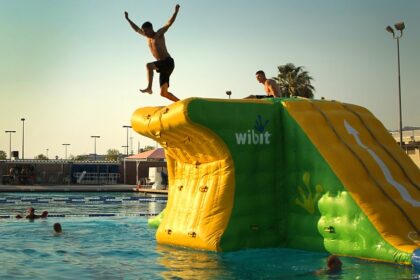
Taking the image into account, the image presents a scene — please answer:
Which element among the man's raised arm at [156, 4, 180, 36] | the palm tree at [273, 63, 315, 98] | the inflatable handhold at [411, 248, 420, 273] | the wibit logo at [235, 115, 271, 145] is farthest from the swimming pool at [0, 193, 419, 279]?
the palm tree at [273, 63, 315, 98]

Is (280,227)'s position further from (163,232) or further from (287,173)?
(163,232)

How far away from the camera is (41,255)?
1041 centimetres

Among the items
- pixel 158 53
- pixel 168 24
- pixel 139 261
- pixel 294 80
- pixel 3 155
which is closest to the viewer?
pixel 139 261

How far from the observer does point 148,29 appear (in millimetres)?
10469

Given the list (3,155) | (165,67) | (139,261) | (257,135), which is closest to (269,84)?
(257,135)

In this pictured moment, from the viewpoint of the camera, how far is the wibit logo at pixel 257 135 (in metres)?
10.5

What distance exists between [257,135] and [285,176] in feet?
3.18

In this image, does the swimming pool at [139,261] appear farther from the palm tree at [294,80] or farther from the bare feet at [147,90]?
the palm tree at [294,80]

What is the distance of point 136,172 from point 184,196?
1509 inches

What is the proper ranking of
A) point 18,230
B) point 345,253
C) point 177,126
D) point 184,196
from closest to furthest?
point 345,253
point 177,126
point 184,196
point 18,230

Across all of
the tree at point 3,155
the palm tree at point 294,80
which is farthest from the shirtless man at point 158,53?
the tree at point 3,155

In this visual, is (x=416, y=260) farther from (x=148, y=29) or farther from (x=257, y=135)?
(x=148, y=29)

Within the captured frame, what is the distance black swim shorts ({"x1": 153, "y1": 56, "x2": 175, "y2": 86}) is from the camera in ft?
34.8

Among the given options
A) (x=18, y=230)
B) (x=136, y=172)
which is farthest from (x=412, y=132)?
(x=18, y=230)
